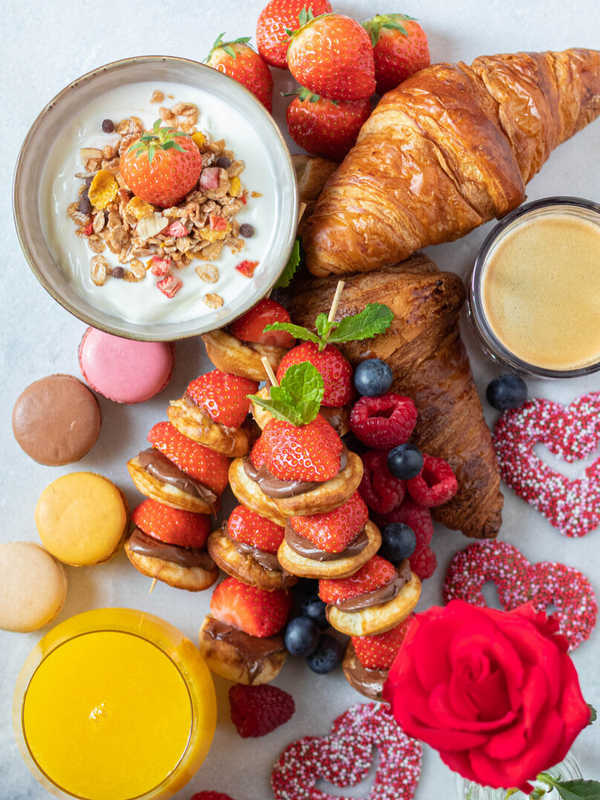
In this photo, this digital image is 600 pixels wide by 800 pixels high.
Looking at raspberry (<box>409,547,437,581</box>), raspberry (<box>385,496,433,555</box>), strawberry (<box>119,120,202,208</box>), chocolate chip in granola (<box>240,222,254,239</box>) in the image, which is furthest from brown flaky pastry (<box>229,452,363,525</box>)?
strawberry (<box>119,120,202,208</box>)

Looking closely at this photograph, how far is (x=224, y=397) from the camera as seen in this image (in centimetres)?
175

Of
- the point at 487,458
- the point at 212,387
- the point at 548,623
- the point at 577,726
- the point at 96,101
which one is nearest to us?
the point at 577,726

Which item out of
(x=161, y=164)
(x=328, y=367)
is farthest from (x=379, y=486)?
(x=161, y=164)

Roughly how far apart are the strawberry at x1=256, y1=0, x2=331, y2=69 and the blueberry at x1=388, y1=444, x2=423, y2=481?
1097mm

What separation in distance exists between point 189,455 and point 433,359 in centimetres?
70

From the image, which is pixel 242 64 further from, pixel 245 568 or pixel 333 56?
pixel 245 568

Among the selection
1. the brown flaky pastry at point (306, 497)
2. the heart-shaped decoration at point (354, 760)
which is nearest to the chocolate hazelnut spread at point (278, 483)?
the brown flaky pastry at point (306, 497)

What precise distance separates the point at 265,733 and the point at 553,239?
1590 mm

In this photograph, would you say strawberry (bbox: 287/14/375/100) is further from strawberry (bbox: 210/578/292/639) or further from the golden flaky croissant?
strawberry (bbox: 210/578/292/639)

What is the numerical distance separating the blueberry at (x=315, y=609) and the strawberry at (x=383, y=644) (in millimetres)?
131

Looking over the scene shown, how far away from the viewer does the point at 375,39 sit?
5.84 feet

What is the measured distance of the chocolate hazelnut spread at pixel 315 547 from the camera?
5.26 feet

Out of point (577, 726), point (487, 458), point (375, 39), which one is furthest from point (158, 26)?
point (577, 726)

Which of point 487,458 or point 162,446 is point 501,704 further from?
point 162,446
